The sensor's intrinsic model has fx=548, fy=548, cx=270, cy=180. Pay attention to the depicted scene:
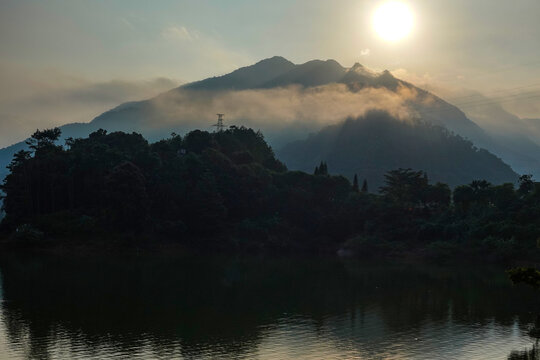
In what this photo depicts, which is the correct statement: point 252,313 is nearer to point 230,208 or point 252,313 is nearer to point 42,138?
point 230,208

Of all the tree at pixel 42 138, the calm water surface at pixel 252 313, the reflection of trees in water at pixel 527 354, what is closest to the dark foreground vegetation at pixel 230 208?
the tree at pixel 42 138

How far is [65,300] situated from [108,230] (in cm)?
6109

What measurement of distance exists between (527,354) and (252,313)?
2695 centimetres

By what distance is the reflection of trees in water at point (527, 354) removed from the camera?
4106 centimetres

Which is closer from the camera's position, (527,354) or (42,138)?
(527,354)

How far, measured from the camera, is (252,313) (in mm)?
58219

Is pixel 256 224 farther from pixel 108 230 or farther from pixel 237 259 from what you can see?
pixel 108 230

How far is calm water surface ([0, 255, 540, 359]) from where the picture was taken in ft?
140

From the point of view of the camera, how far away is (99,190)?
5030 inches

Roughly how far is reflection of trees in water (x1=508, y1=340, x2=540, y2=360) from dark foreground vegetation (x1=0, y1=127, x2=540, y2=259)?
68.6m

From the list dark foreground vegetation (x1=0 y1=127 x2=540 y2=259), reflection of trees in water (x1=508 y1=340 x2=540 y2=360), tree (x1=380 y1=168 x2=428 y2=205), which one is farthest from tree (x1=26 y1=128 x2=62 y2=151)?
reflection of trees in water (x1=508 y1=340 x2=540 y2=360)

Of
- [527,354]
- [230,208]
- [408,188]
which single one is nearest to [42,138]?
[230,208]

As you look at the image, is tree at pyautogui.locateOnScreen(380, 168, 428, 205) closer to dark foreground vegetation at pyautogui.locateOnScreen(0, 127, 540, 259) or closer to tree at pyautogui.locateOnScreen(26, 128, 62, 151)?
dark foreground vegetation at pyautogui.locateOnScreen(0, 127, 540, 259)

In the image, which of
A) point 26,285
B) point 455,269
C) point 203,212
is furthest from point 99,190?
point 455,269
